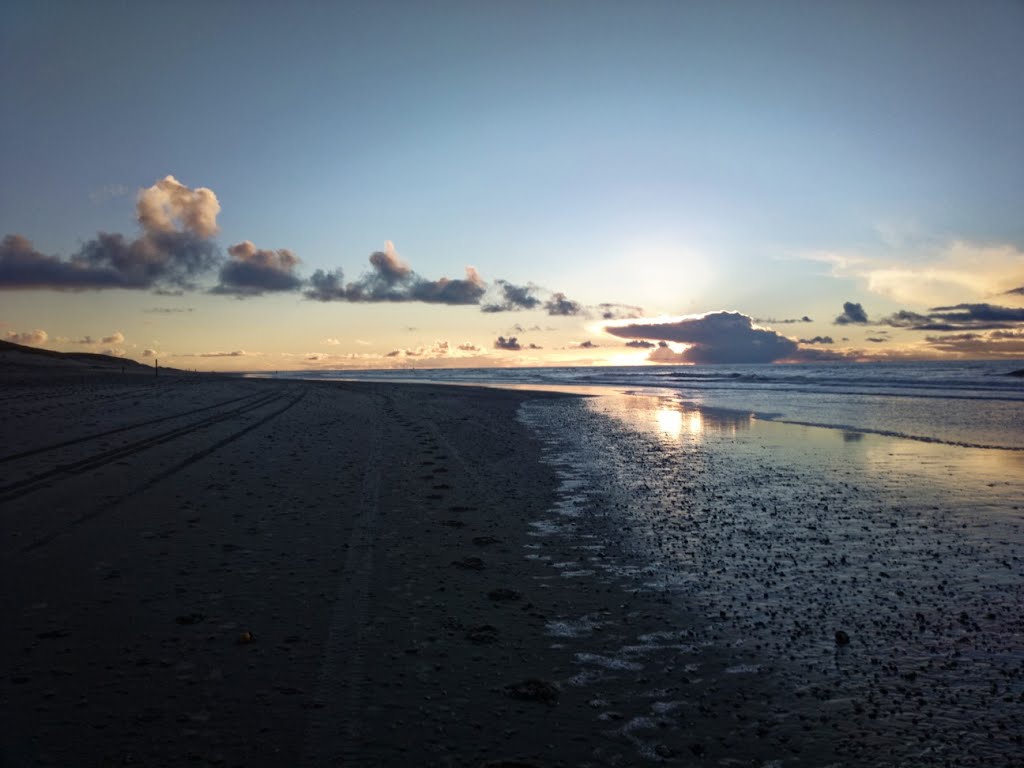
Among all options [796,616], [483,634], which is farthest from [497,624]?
[796,616]

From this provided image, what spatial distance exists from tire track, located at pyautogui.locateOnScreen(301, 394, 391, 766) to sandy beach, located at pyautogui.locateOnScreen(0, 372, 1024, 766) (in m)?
0.02

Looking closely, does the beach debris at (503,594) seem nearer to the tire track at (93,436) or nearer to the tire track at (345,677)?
the tire track at (345,677)

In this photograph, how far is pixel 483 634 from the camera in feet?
19.6

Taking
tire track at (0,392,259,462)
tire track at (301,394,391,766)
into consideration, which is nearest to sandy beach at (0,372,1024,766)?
tire track at (301,394,391,766)

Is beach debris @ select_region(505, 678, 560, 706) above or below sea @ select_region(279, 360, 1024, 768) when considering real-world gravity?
above

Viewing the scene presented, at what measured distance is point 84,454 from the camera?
15711 millimetres

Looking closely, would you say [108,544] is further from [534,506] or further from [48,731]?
[534,506]

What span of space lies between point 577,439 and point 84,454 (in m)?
14.6

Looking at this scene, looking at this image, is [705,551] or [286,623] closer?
[286,623]

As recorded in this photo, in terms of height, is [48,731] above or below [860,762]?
above

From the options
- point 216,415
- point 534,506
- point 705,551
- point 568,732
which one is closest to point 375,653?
point 568,732

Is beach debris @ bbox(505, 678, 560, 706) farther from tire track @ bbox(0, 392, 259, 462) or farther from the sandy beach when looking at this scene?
tire track @ bbox(0, 392, 259, 462)

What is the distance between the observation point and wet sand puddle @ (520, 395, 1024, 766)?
440 centimetres

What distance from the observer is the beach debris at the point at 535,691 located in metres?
4.80
